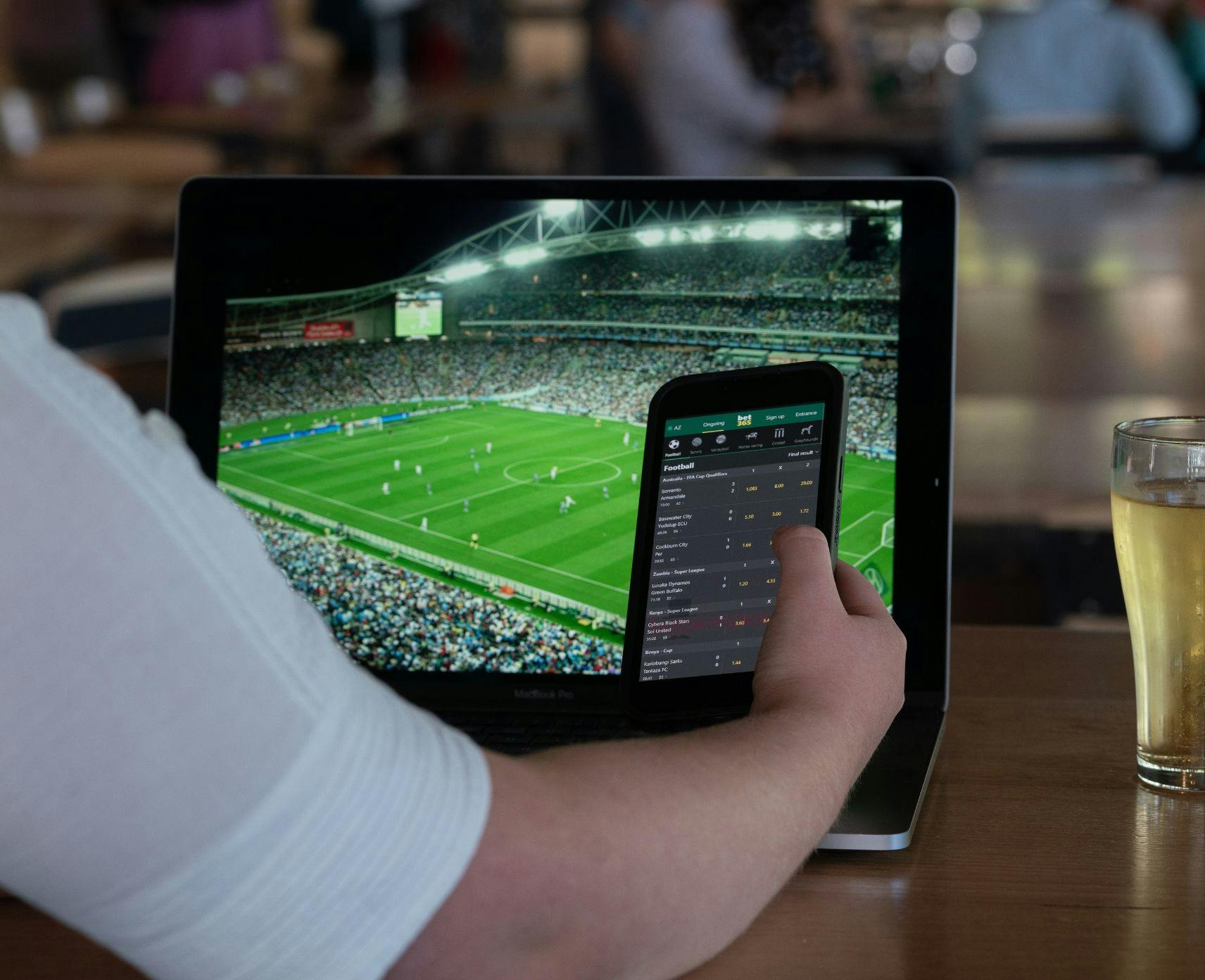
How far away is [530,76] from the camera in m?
9.89

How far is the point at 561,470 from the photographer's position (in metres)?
0.79

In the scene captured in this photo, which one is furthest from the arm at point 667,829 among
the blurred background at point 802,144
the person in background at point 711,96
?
the person in background at point 711,96

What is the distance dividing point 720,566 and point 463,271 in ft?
0.90

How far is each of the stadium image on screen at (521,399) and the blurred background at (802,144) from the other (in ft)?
1.94

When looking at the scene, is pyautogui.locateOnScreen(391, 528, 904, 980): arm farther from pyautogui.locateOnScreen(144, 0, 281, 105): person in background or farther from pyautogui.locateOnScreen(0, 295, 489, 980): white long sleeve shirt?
pyautogui.locateOnScreen(144, 0, 281, 105): person in background

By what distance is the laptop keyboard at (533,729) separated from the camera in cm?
76

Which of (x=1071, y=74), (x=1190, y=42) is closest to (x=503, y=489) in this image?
(x=1071, y=74)

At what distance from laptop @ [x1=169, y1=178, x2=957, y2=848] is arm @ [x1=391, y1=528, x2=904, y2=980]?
0.21 metres

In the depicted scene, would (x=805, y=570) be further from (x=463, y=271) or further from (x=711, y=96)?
(x=711, y=96)

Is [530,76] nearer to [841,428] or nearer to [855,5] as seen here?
[855,5]

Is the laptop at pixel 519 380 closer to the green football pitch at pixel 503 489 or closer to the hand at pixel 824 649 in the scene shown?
the green football pitch at pixel 503 489

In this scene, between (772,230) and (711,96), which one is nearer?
(772,230)

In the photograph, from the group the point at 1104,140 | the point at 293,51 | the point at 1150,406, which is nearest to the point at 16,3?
the point at 293,51

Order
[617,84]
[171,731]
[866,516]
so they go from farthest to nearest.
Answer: [617,84] < [866,516] < [171,731]
